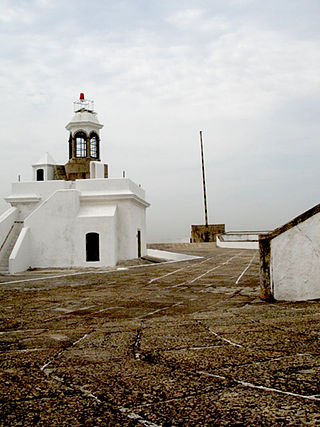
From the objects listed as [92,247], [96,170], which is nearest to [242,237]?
[96,170]

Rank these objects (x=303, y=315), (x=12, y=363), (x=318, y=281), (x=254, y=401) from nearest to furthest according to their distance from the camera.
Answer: (x=254, y=401), (x=12, y=363), (x=303, y=315), (x=318, y=281)

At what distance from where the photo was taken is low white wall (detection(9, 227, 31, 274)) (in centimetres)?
1582

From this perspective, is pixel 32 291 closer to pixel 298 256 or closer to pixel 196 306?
pixel 196 306

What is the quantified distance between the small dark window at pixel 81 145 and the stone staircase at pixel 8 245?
581 centimetres

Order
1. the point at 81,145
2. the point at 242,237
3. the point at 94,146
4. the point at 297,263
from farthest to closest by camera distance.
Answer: the point at 242,237
the point at 94,146
the point at 81,145
the point at 297,263

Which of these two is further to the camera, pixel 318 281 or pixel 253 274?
pixel 253 274

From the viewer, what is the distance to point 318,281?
578 centimetres

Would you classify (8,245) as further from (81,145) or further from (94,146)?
(94,146)

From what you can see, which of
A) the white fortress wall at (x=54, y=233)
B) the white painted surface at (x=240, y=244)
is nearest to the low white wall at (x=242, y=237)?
the white painted surface at (x=240, y=244)

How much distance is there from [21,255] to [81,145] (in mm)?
8865

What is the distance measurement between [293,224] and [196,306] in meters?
1.89

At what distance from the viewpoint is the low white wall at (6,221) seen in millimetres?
17797

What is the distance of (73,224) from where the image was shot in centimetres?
1755

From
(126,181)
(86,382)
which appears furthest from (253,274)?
(126,181)
